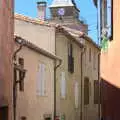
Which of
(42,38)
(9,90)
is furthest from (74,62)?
(9,90)

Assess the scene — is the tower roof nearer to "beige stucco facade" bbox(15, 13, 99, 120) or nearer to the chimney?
the chimney

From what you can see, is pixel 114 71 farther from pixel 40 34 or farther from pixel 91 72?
pixel 91 72

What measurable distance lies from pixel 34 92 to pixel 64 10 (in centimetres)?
4226

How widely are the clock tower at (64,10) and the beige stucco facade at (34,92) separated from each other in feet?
112

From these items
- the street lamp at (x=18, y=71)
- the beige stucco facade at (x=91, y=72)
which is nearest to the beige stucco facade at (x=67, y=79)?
the beige stucco facade at (x=91, y=72)

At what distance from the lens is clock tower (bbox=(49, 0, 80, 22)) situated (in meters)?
63.7

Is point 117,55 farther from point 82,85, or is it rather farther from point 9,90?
point 82,85

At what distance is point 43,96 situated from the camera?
26.9 meters

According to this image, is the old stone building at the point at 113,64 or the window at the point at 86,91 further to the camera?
the window at the point at 86,91

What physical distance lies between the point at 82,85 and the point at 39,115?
48.9 feet

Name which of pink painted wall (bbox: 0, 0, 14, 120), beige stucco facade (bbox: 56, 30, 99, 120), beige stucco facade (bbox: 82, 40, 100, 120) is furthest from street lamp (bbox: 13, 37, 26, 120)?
beige stucco facade (bbox: 82, 40, 100, 120)

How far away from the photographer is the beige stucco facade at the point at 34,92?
22.6 metres

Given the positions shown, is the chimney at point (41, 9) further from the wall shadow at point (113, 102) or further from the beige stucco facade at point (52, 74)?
the wall shadow at point (113, 102)

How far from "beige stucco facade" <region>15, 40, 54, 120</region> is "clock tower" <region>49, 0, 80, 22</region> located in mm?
34247
